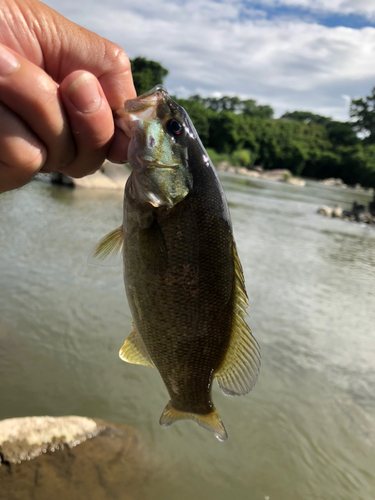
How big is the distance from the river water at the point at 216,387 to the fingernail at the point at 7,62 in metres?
3.31

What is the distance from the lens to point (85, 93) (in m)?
1.68

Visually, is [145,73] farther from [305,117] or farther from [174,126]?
[305,117]

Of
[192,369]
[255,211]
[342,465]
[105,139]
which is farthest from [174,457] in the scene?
[255,211]

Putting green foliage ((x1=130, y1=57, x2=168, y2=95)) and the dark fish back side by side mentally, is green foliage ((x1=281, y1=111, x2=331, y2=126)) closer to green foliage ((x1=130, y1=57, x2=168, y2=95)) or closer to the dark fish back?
green foliage ((x1=130, y1=57, x2=168, y2=95))

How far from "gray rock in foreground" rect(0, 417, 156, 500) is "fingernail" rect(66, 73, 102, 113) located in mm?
3008

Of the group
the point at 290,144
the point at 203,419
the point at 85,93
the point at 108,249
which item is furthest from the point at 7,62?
the point at 290,144

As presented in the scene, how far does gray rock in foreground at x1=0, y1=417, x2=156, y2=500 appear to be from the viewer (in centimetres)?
316

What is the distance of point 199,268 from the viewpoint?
1.89 m

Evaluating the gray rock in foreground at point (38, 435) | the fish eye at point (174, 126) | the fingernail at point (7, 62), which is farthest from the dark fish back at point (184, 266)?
the gray rock in foreground at point (38, 435)

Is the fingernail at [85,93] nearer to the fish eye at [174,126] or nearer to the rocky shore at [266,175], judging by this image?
the fish eye at [174,126]

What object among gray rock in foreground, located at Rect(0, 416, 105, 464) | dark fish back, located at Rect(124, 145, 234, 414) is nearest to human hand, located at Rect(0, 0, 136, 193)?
dark fish back, located at Rect(124, 145, 234, 414)

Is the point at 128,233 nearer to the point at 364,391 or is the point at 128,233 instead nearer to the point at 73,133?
the point at 73,133

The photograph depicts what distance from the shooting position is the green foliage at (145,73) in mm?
48781

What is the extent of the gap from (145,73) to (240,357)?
53.4 meters
